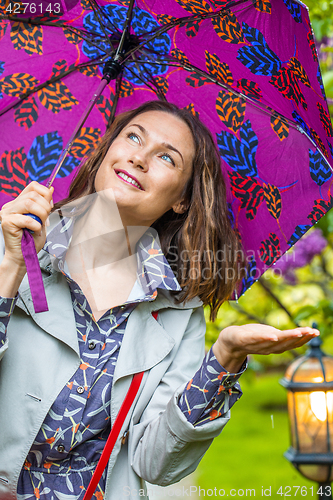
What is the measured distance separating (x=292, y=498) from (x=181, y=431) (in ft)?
17.0

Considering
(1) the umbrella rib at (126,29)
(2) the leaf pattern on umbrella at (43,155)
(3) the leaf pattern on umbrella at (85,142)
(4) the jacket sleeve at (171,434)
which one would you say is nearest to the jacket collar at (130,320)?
(4) the jacket sleeve at (171,434)

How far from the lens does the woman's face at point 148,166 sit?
2.07m

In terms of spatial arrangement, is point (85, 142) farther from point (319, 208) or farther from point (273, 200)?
point (319, 208)

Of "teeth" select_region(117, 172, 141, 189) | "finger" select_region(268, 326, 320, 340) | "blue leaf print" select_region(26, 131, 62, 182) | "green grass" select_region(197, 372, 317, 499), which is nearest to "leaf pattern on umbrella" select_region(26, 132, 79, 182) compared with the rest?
"blue leaf print" select_region(26, 131, 62, 182)

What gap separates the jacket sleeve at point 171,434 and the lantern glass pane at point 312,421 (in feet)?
3.40

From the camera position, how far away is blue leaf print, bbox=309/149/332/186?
2245mm

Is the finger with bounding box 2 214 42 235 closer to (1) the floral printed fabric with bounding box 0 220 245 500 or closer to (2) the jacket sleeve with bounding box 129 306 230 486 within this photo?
(1) the floral printed fabric with bounding box 0 220 245 500

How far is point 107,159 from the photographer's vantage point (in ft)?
7.04

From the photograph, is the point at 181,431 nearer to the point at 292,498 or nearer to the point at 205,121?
the point at 205,121

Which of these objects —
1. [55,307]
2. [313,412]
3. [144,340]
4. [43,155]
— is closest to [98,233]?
[55,307]

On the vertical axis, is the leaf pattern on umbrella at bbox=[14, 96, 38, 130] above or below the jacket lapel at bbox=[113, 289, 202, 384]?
above

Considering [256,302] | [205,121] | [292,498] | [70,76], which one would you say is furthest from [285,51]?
[292,498]

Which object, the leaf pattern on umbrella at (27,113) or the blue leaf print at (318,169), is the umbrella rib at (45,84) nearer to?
the leaf pattern on umbrella at (27,113)

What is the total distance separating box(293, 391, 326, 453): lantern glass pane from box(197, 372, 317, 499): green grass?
9.39 feet
